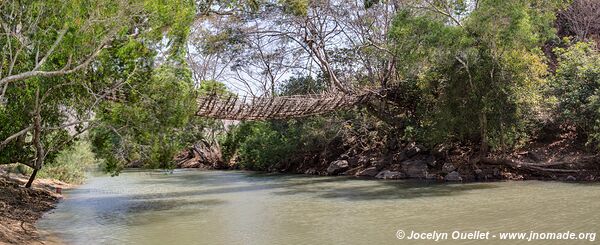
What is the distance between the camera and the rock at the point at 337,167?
13109 millimetres

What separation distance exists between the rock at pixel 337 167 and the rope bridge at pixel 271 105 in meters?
2.20

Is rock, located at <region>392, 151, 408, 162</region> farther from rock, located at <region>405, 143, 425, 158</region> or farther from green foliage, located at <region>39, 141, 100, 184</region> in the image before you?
green foliage, located at <region>39, 141, 100, 184</region>

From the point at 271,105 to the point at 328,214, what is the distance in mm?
4275

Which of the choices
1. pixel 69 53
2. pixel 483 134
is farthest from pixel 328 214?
pixel 483 134

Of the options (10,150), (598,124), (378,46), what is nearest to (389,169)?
(378,46)

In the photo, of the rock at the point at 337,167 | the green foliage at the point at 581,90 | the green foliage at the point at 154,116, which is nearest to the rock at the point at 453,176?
the green foliage at the point at 581,90

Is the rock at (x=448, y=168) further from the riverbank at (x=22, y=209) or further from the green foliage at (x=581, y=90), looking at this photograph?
the riverbank at (x=22, y=209)

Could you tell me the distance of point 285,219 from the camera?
571 centimetres

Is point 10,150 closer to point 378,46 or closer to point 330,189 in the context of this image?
point 330,189

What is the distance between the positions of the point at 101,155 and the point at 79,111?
655 mm

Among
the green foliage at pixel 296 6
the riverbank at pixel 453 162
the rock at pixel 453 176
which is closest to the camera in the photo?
the riverbank at pixel 453 162

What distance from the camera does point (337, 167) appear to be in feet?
43.1

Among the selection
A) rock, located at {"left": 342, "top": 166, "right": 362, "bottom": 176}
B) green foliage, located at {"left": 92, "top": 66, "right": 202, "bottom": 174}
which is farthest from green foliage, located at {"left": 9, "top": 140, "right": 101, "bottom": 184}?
rock, located at {"left": 342, "top": 166, "right": 362, "bottom": 176}

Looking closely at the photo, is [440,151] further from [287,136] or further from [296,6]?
[287,136]
